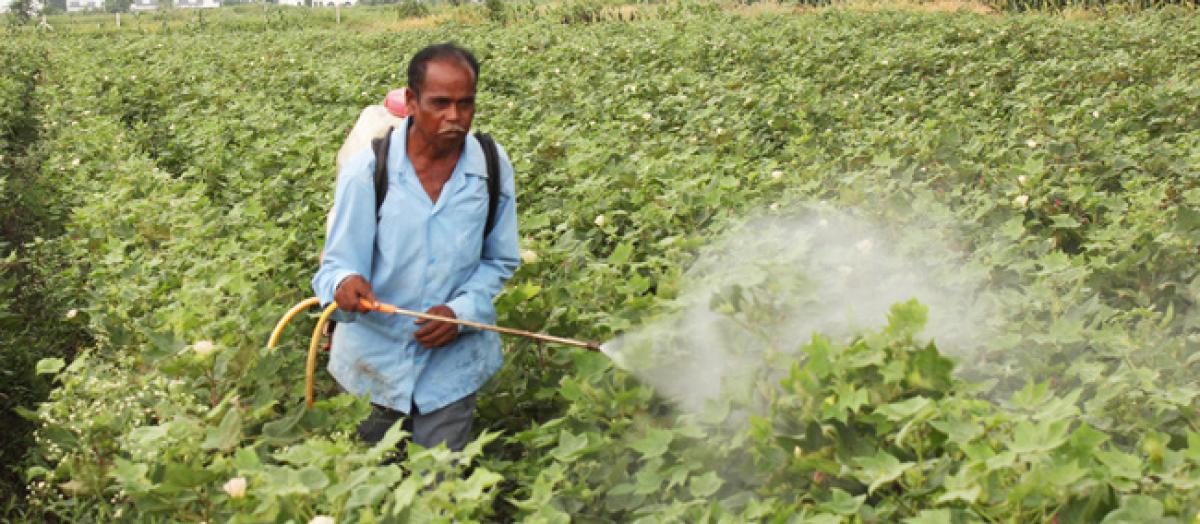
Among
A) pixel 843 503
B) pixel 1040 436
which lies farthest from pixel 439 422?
pixel 1040 436

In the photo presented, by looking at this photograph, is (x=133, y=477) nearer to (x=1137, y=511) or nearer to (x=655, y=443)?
(x=655, y=443)

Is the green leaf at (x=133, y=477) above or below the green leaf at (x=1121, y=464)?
below

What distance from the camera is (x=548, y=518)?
6.27ft

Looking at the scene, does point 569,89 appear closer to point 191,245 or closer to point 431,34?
point 191,245

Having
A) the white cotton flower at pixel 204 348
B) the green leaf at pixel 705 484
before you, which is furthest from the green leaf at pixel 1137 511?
the white cotton flower at pixel 204 348

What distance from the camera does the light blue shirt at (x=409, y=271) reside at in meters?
2.60

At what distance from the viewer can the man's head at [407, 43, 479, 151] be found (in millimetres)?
2525

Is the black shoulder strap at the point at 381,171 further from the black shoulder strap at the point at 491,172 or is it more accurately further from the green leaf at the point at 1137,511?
the green leaf at the point at 1137,511

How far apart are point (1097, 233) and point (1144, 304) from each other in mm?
595

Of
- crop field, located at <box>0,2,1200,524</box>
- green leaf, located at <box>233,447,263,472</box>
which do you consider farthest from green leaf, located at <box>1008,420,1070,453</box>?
green leaf, located at <box>233,447,263,472</box>

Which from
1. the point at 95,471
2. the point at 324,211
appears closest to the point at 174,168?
the point at 324,211

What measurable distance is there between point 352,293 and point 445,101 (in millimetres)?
534

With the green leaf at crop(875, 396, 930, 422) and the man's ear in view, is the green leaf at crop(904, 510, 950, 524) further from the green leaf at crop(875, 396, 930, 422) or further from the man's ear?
the man's ear

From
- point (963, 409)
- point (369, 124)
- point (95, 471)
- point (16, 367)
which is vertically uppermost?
point (369, 124)
